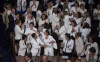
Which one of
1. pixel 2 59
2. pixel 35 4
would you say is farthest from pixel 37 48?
pixel 2 59

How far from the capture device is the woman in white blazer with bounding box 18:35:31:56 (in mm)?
14578

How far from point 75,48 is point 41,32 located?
1.46 metres

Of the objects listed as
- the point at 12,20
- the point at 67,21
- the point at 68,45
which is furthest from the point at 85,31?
the point at 12,20

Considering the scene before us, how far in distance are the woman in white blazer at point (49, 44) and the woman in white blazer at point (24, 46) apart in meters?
0.67

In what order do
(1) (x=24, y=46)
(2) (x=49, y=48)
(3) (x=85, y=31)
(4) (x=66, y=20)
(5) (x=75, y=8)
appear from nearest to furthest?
1. (1) (x=24, y=46)
2. (2) (x=49, y=48)
3. (3) (x=85, y=31)
4. (4) (x=66, y=20)
5. (5) (x=75, y=8)

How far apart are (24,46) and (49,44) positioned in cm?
97

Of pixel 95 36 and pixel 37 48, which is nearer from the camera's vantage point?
pixel 37 48

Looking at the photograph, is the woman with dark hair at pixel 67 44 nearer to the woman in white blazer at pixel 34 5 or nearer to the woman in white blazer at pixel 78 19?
the woman in white blazer at pixel 78 19

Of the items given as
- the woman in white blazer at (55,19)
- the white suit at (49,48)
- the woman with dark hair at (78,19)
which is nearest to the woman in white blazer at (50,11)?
the woman in white blazer at (55,19)

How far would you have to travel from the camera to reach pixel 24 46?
14.7m

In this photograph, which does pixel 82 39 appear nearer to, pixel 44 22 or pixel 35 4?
pixel 44 22

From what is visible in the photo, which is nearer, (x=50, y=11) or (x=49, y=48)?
(x=49, y=48)

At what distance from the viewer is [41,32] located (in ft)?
49.3

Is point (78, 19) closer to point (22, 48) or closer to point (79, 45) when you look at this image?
point (79, 45)
